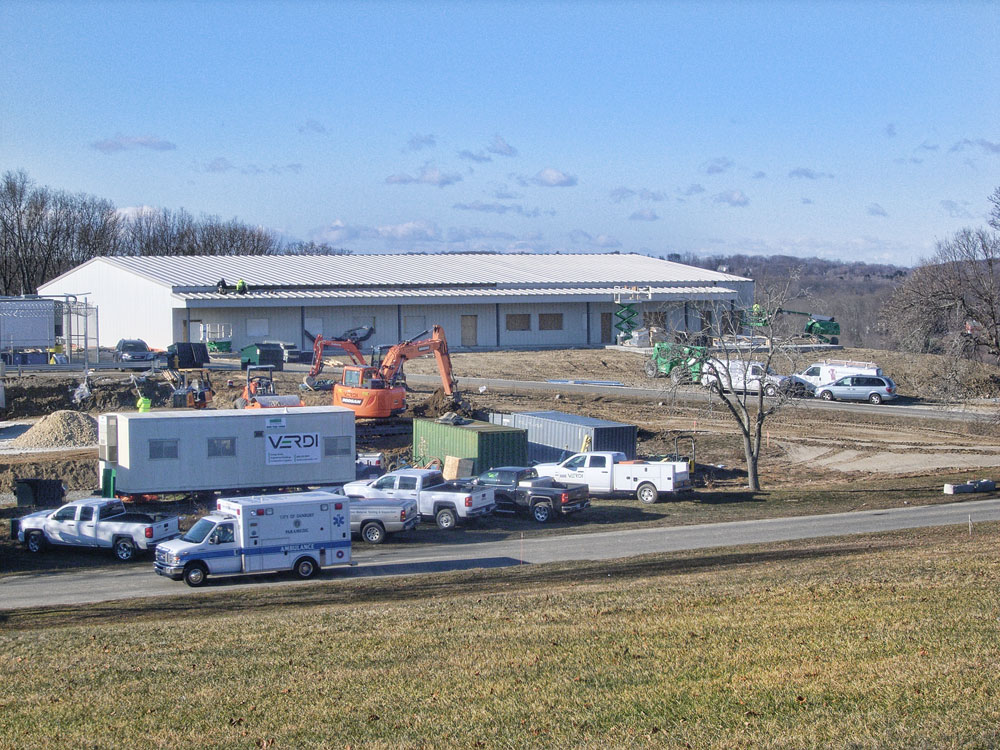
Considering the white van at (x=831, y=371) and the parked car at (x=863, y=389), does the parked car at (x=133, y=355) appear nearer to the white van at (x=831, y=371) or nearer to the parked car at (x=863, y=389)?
the white van at (x=831, y=371)

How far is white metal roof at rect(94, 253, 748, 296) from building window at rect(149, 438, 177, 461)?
39922 millimetres

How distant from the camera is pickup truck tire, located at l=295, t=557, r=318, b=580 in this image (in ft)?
70.4

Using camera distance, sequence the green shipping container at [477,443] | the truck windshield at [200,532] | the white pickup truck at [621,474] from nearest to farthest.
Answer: the truck windshield at [200,532] → the white pickup truck at [621,474] → the green shipping container at [477,443]

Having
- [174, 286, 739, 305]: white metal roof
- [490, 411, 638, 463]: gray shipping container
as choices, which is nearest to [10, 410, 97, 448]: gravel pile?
[490, 411, 638, 463]: gray shipping container

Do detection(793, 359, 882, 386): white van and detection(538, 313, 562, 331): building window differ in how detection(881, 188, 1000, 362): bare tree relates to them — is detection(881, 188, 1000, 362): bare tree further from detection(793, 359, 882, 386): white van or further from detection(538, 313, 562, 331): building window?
detection(538, 313, 562, 331): building window

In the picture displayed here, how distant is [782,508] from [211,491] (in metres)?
17.2

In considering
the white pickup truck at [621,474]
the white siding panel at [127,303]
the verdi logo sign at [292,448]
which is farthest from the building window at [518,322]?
the verdi logo sign at [292,448]

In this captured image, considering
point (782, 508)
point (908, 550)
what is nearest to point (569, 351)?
point (782, 508)

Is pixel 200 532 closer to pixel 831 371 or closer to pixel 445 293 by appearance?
pixel 831 371

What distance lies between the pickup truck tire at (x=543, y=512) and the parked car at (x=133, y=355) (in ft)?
107

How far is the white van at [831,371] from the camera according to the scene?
5322 centimetres

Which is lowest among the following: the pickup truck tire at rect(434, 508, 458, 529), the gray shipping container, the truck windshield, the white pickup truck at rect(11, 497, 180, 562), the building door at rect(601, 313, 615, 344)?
the pickup truck tire at rect(434, 508, 458, 529)

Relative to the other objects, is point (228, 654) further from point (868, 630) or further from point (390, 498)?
point (390, 498)

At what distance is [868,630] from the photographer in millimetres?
11852
